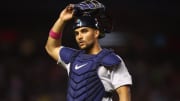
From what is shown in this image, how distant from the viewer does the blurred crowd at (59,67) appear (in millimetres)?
4438

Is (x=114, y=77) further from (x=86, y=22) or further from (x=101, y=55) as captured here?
(x=86, y=22)

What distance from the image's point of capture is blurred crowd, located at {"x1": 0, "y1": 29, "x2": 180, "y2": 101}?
14.6ft

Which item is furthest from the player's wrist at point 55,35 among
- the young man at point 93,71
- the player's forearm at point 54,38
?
the young man at point 93,71

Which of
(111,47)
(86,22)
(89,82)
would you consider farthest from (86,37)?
(111,47)

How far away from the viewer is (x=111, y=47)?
4.39 meters

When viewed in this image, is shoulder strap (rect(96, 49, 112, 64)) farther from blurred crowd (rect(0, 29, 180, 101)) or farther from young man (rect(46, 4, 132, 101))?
blurred crowd (rect(0, 29, 180, 101))

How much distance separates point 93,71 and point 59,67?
7.92ft

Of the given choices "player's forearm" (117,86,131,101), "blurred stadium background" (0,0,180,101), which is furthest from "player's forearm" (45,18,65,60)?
"blurred stadium background" (0,0,180,101)
